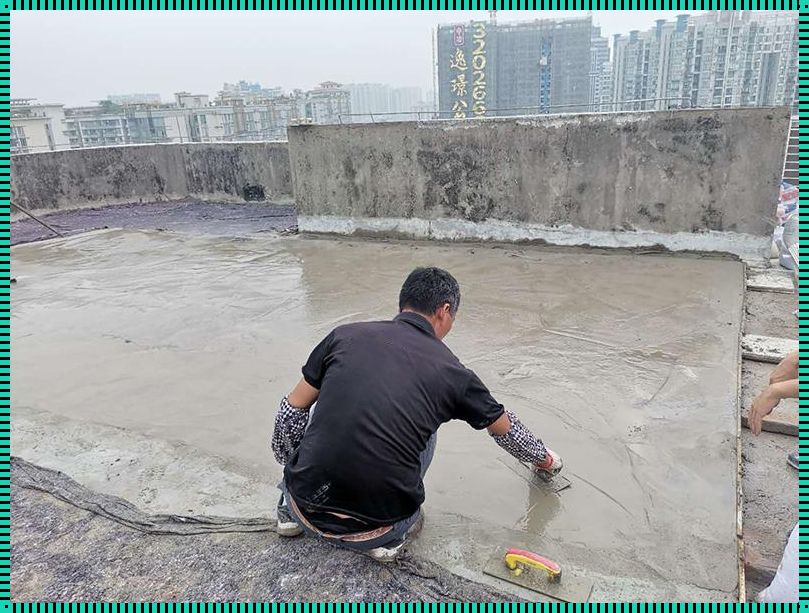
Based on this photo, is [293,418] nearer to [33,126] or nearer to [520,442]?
[520,442]

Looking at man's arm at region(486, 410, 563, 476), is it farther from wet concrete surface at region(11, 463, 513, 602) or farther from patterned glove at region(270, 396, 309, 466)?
patterned glove at region(270, 396, 309, 466)

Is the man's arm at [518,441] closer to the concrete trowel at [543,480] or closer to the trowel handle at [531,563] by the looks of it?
the concrete trowel at [543,480]

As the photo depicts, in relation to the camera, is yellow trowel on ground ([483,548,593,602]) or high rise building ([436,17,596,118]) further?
high rise building ([436,17,596,118])

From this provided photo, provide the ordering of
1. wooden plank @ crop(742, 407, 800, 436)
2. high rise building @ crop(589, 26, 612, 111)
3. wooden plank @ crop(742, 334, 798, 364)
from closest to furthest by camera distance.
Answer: wooden plank @ crop(742, 407, 800, 436) < wooden plank @ crop(742, 334, 798, 364) < high rise building @ crop(589, 26, 612, 111)

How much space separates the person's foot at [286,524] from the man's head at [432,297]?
84 cm

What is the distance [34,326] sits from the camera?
14.6 feet

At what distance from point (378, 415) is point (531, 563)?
708mm

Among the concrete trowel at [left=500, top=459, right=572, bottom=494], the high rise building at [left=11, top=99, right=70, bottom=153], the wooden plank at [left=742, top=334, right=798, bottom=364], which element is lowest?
the wooden plank at [left=742, top=334, right=798, bottom=364]

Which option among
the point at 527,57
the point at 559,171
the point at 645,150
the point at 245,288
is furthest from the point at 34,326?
the point at 527,57

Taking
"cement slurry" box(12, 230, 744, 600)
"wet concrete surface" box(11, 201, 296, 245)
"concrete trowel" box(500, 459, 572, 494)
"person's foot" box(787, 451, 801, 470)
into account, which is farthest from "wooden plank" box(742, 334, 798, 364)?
"wet concrete surface" box(11, 201, 296, 245)

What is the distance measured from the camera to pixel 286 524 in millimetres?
1992

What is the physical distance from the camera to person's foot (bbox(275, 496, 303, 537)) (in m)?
1.98

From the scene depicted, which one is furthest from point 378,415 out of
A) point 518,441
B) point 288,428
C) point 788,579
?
point 788,579

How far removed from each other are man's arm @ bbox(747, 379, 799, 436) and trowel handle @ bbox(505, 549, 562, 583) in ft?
2.71
